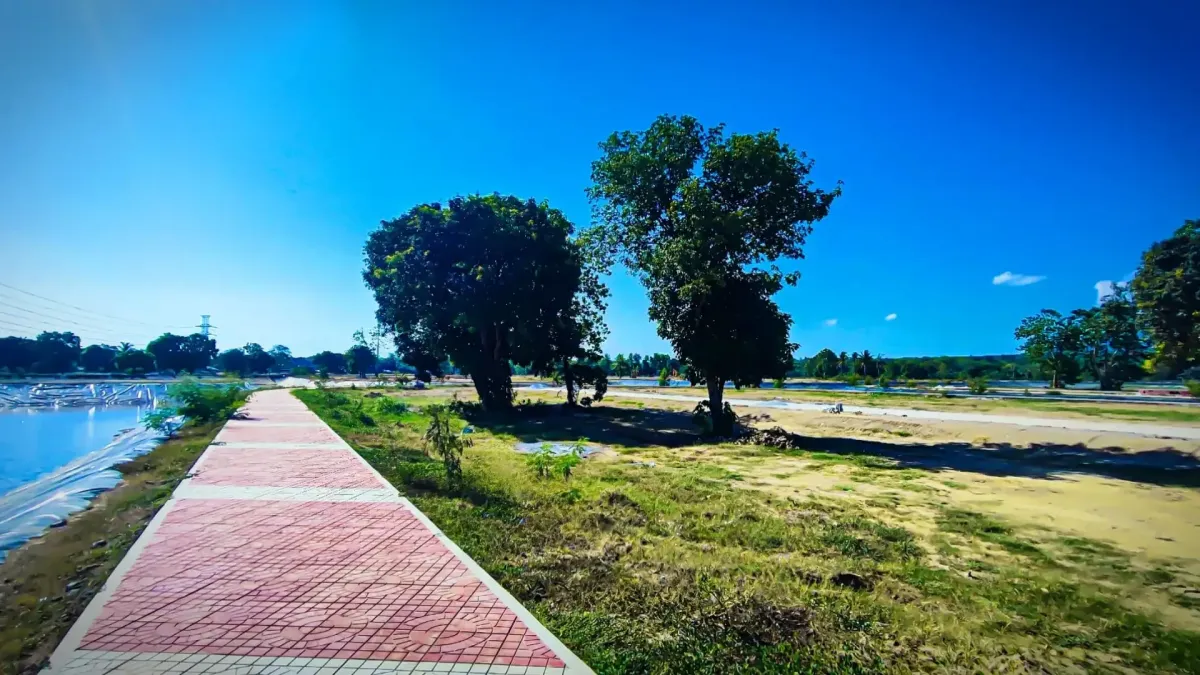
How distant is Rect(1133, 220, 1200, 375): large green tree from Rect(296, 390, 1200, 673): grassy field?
9.85 m

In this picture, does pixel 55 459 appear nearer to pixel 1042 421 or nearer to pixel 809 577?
pixel 809 577

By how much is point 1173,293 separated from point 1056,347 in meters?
32.7

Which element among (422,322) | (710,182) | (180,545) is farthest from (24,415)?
(710,182)

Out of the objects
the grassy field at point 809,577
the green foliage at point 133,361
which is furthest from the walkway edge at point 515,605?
the green foliage at point 133,361

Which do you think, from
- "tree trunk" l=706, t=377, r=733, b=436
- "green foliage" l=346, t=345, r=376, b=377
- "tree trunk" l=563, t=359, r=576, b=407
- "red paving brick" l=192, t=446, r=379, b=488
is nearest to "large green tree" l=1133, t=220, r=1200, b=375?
"tree trunk" l=706, t=377, r=733, b=436

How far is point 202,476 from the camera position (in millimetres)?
9969

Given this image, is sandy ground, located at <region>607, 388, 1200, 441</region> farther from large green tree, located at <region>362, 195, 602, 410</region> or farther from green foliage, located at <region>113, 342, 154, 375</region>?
green foliage, located at <region>113, 342, 154, 375</region>

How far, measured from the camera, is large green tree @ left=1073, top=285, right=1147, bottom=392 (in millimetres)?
41750

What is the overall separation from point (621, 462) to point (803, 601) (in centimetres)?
851

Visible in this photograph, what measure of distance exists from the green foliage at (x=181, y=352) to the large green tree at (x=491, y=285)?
234ft

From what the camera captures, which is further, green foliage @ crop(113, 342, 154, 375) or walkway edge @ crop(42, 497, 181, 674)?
green foliage @ crop(113, 342, 154, 375)

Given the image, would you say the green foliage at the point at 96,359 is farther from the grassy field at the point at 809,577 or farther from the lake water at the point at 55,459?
the grassy field at the point at 809,577

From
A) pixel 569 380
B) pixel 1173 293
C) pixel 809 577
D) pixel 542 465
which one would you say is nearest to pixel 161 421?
pixel 542 465

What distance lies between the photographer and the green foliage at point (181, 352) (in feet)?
262
